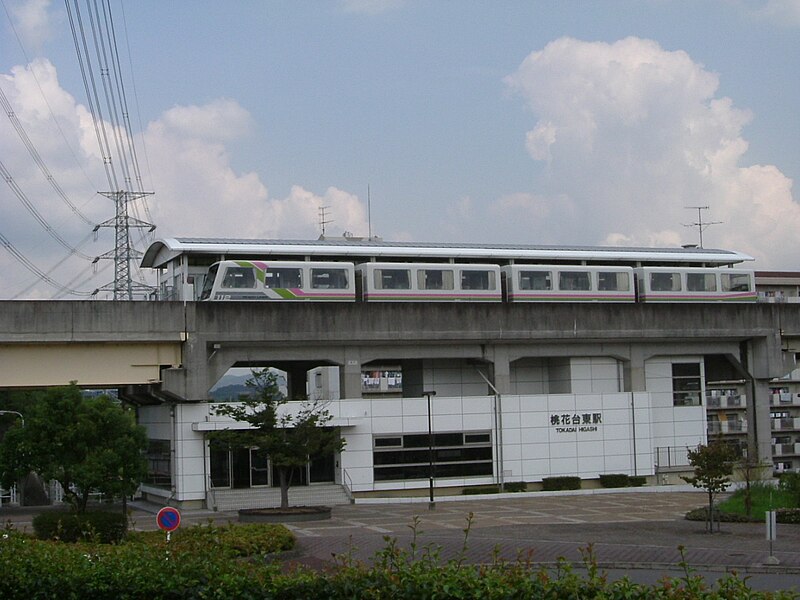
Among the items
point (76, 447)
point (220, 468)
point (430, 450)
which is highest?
point (76, 447)

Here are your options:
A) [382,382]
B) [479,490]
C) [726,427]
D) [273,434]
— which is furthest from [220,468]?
[382,382]

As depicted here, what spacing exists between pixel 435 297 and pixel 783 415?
42527 millimetres

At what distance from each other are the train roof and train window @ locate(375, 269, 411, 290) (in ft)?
5.56

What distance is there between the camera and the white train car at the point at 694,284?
174 feet

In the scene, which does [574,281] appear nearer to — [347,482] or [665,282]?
[665,282]

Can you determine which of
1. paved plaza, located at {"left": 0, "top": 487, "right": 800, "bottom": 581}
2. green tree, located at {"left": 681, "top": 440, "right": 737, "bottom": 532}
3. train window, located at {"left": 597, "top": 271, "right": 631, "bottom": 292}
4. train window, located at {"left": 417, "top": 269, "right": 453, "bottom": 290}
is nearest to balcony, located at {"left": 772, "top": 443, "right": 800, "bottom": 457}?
train window, located at {"left": 597, "top": 271, "right": 631, "bottom": 292}

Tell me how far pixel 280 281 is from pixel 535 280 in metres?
12.9

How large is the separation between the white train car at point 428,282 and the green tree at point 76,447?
61.1 feet

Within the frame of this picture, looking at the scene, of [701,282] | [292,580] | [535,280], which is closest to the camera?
[292,580]

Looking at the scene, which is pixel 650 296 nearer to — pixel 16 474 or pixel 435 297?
pixel 435 297

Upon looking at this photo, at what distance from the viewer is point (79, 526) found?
27672mm

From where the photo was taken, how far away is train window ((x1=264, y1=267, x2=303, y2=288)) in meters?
46.2

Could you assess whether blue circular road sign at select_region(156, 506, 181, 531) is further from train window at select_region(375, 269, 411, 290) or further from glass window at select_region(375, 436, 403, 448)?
train window at select_region(375, 269, 411, 290)

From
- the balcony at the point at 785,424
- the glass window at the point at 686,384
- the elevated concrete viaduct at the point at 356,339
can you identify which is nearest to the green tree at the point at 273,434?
the elevated concrete viaduct at the point at 356,339
